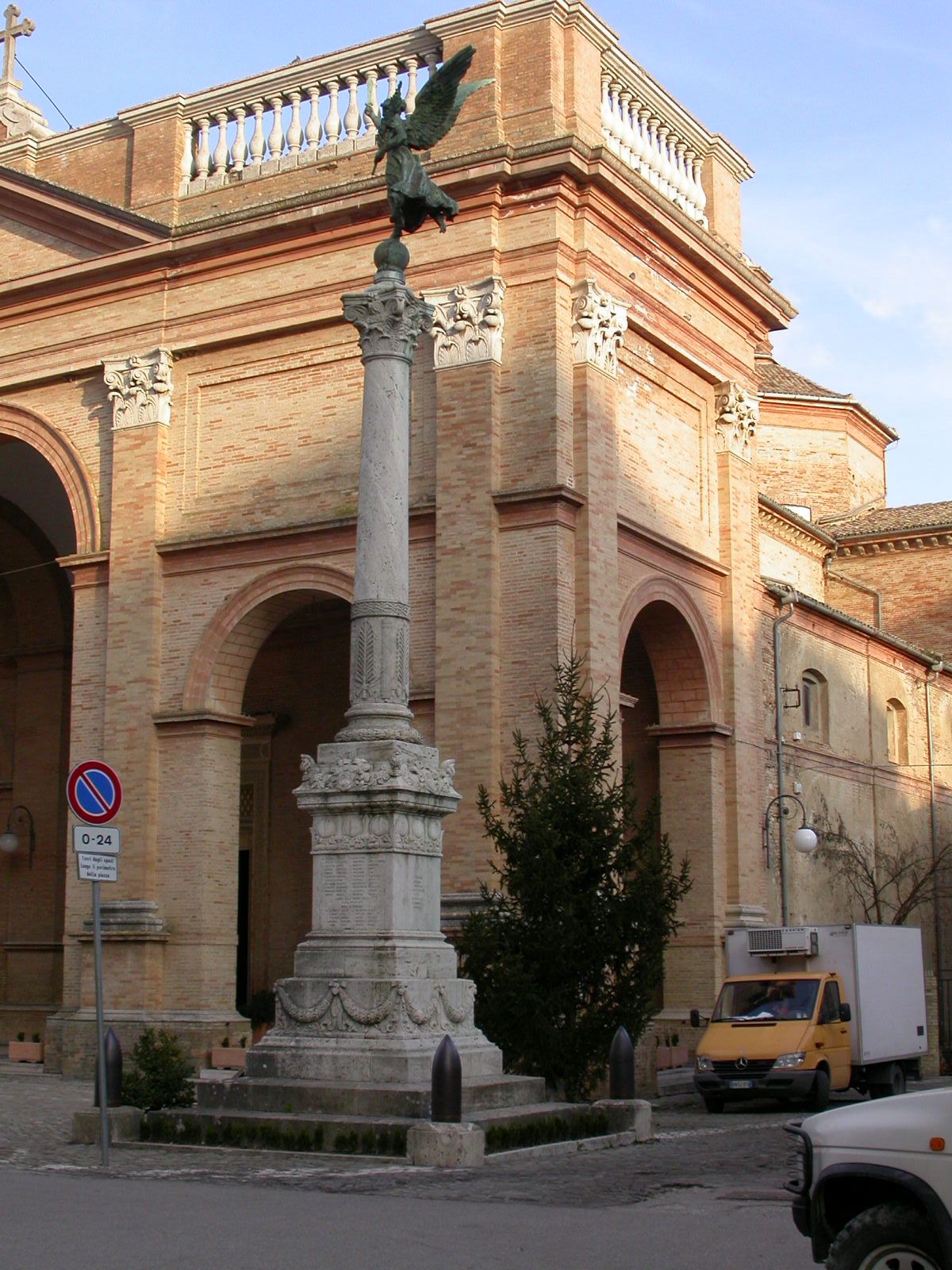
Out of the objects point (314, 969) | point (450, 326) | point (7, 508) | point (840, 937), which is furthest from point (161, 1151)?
point (7, 508)

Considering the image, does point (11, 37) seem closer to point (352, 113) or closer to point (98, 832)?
point (352, 113)

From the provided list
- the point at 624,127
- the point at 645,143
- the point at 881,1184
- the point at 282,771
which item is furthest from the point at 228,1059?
the point at 881,1184

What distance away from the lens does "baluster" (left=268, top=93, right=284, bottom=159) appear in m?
22.9

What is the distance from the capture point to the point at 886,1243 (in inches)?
Result: 248

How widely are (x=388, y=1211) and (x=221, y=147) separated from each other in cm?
1753

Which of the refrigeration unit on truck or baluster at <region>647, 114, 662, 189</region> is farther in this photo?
baluster at <region>647, 114, 662, 189</region>

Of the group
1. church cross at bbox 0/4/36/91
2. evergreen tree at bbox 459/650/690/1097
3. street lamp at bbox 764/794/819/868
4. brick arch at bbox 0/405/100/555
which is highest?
church cross at bbox 0/4/36/91

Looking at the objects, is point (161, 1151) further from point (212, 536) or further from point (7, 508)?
point (7, 508)

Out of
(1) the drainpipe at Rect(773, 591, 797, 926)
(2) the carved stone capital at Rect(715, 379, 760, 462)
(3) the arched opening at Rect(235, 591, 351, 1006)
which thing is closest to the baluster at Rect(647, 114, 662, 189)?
(2) the carved stone capital at Rect(715, 379, 760, 462)

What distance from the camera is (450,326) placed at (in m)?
20.7

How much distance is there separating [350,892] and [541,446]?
8.53 m

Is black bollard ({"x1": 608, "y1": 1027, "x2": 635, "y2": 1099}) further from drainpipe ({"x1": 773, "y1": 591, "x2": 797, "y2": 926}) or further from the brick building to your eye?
drainpipe ({"x1": 773, "y1": 591, "x2": 797, "y2": 926})

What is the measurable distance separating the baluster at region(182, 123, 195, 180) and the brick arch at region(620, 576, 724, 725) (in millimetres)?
8694

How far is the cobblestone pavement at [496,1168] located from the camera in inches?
405
